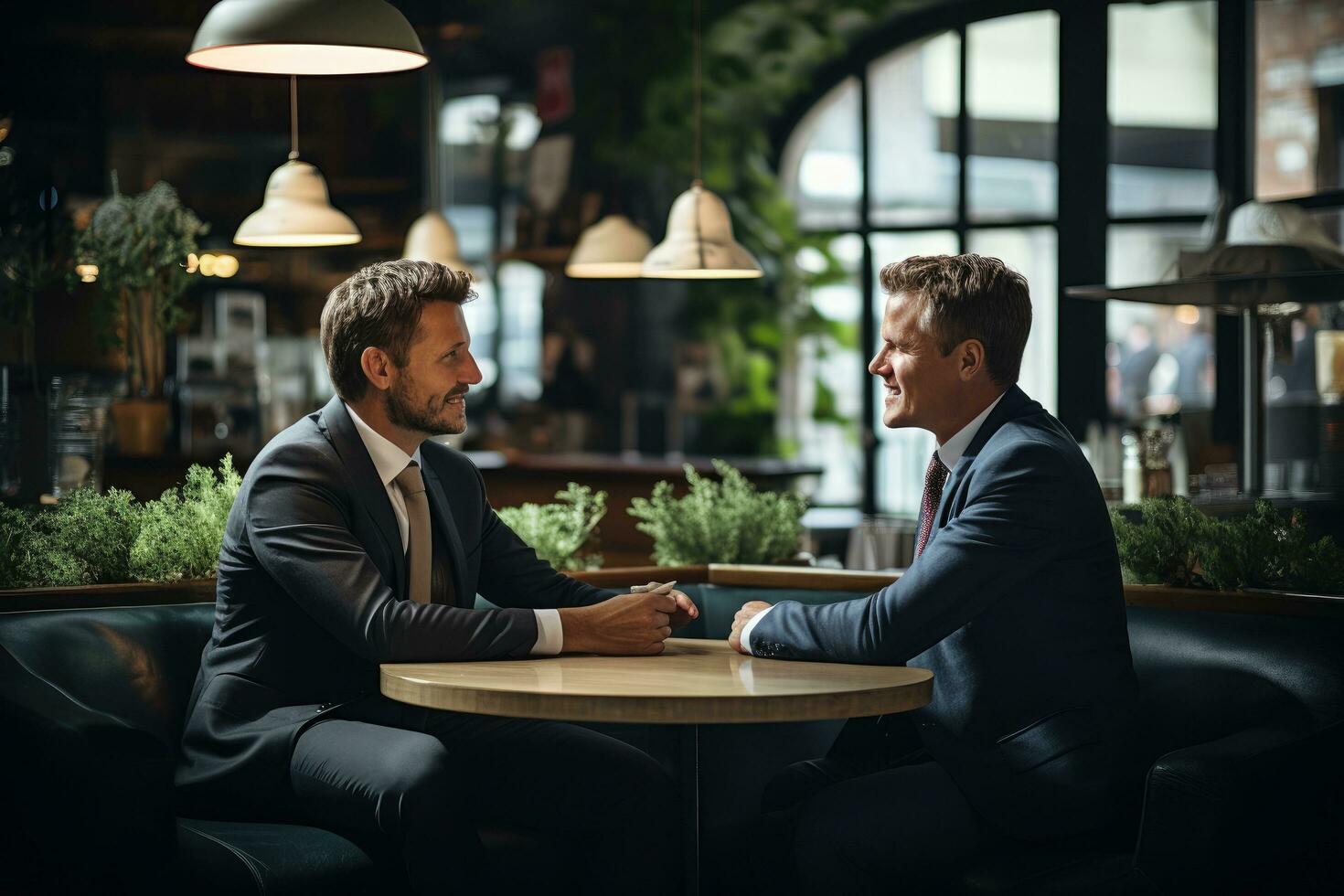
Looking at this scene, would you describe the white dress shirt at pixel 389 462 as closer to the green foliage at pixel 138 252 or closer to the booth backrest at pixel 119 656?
the booth backrest at pixel 119 656

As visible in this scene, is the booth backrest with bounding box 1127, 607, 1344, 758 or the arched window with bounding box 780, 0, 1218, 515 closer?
the booth backrest with bounding box 1127, 607, 1344, 758

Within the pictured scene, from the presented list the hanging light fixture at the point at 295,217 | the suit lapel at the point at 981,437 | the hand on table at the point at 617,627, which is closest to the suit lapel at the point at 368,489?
the hand on table at the point at 617,627

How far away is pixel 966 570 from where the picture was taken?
242cm

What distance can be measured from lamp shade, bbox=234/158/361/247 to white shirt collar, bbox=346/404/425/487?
2.56m

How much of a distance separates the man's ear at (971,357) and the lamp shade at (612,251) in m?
3.52

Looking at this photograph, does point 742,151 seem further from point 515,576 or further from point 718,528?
point 515,576

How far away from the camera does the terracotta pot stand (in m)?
5.68

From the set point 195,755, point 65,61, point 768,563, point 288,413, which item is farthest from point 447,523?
point 65,61

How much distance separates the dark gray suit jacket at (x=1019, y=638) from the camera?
7.98 feet

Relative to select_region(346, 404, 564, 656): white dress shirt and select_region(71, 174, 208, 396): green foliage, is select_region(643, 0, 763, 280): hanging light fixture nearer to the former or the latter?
select_region(71, 174, 208, 396): green foliage

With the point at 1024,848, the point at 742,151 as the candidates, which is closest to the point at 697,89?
the point at 1024,848

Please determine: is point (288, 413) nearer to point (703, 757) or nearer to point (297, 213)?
point (297, 213)

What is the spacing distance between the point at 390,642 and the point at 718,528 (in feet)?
4.98

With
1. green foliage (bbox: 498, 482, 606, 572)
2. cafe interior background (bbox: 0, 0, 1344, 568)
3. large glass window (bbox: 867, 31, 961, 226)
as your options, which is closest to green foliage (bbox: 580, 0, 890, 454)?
cafe interior background (bbox: 0, 0, 1344, 568)
